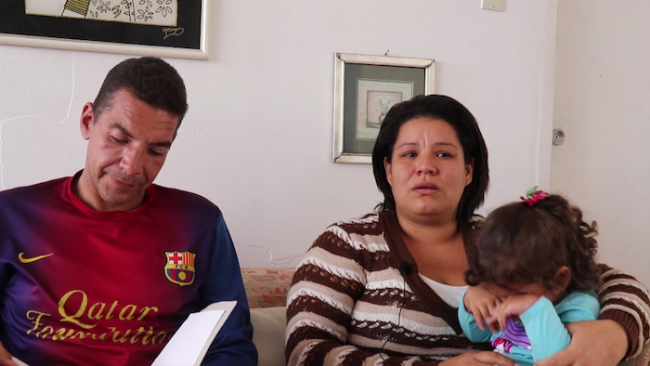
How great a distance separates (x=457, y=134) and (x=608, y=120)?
1250mm

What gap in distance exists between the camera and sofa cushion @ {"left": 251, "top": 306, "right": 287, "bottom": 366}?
171 centimetres

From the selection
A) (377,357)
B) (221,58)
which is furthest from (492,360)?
(221,58)

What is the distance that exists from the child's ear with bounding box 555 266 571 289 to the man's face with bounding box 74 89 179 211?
37.5 inches

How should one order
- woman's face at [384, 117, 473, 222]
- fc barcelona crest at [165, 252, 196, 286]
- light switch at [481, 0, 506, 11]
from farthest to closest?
light switch at [481, 0, 506, 11] < woman's face at [384, 117, 473, 222] < fc barcelona crest at [165, 252, 196, 286]

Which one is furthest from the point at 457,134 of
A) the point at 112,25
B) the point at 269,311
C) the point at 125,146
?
the point at 112,25

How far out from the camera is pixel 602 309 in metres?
1.41

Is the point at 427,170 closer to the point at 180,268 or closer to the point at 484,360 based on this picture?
the point at 484,360

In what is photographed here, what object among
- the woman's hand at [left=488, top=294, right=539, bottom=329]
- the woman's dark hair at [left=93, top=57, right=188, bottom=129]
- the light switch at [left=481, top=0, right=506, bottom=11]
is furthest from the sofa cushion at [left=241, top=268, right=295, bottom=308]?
the light switch at [left=481, top=0, right=506, bottom=11]

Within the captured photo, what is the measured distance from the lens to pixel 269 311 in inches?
71.1

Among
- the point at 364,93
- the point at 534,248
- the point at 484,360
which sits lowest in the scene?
the point at 484,360

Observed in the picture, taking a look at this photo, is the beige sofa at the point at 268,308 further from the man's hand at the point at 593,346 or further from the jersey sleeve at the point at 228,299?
the man's hand at the point at 593,346

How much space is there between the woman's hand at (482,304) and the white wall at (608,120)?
137 centimetres

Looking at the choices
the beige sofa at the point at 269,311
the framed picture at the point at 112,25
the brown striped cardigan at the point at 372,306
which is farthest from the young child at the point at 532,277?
the framed picture at the point at 112,25

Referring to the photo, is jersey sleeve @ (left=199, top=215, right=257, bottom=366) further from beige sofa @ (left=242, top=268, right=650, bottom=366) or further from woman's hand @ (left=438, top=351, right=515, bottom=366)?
woman's hand @ (left=438, top=351, right=515, bottom=366)
